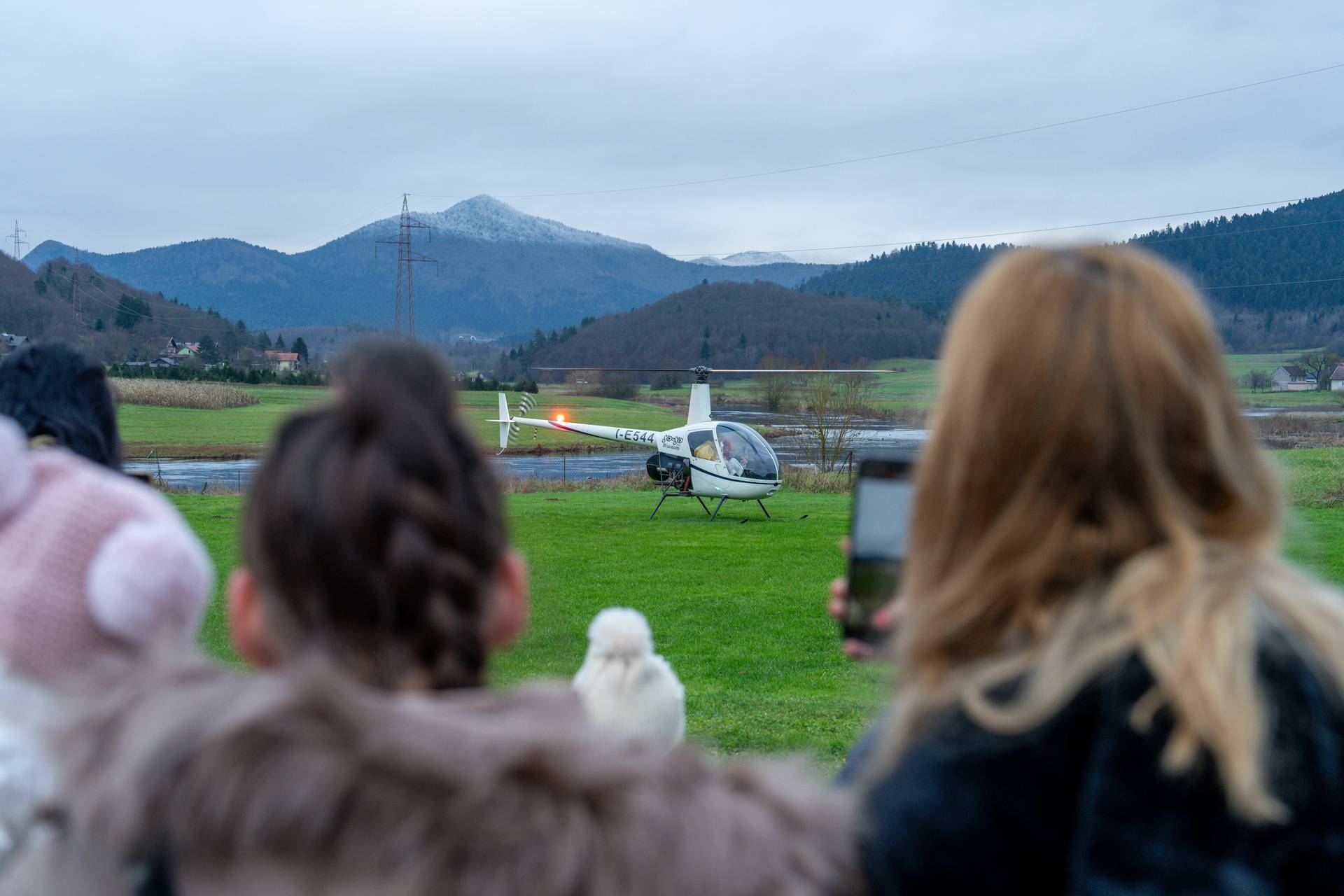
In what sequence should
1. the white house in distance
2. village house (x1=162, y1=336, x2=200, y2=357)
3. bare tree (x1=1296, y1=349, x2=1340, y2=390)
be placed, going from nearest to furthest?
1. bare tree (x1=1296, y1=349, x2=1340, y2=390)
2. the white house in distance
3. village house (x1=162, y1=336, x2=200, y2=357)

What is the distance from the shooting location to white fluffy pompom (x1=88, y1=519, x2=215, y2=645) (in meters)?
1.31

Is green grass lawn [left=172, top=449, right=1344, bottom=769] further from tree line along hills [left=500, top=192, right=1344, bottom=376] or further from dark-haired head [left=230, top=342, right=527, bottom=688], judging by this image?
tree line along hills [left=500, top=192, right=1344, bottom=376]

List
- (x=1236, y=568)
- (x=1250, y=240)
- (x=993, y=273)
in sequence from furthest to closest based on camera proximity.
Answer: (x=1250, y=240), (x=993, y=273), (x=1236, y=568)

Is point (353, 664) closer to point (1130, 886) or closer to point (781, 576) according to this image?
point (1130, 886)

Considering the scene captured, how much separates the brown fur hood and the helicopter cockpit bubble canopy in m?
17.7

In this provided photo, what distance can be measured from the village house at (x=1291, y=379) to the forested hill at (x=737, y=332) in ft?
92.5

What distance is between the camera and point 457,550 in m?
1.01

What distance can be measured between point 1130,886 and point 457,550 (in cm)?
71

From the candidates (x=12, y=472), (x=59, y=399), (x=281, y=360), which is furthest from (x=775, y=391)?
(x=281, y=360)

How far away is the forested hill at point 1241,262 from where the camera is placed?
116m

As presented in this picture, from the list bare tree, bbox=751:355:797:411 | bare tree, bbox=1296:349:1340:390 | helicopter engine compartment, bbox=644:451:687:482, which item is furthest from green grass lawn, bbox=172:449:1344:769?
bare tree, bbox=1296:349:1340:390

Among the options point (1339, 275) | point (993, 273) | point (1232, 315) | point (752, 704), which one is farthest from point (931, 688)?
point (1339, 275)

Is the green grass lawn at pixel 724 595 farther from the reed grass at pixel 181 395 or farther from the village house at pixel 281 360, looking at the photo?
the village house at pixel 281 360

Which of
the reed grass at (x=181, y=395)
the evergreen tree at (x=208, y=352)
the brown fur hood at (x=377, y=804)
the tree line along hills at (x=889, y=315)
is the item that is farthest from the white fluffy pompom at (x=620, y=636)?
the evergreen tree at (x=208, y=352)
